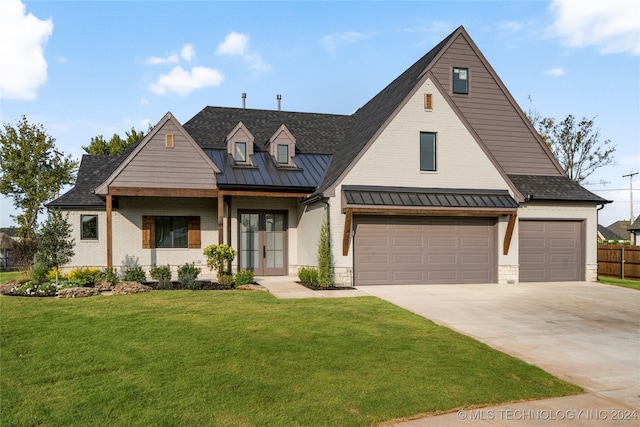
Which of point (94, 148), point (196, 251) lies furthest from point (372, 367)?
point (94, 148)

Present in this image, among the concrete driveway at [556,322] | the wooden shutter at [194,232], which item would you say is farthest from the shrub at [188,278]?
the concrete driveway at [556,322]

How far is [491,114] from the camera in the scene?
20.0 m

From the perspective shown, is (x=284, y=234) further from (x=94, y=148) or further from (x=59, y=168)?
(x=94, y=148)

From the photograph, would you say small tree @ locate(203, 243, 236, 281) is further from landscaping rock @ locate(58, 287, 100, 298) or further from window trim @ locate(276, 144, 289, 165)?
window trim @ locate(276, 144, 289, 165)

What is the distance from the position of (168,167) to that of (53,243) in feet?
16.8

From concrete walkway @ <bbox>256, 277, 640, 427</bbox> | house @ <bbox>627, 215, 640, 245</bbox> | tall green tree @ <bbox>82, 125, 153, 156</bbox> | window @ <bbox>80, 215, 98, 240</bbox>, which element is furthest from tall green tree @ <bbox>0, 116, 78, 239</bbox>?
house @ <bbox>627, 215, 640, 245</bbox>

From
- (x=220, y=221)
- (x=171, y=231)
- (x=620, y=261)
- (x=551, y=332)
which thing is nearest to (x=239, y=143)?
(x=220, y=221)

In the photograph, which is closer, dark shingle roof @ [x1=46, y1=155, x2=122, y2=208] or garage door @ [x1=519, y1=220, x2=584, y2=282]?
garage door @ [x1=519, y1=220, x2=584, y2=282]

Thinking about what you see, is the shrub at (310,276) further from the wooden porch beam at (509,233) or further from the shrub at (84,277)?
the wooden porch beam at (509,233)

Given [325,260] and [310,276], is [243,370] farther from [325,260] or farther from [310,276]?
[310,276]

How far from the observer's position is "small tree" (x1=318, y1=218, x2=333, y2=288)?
52.5 ft

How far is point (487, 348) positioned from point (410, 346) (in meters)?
1.32

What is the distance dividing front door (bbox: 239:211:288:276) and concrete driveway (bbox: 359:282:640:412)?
18.1 feet

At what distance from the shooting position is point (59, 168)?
31.4 m
